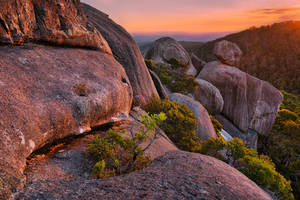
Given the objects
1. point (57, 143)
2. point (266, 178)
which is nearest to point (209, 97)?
point (266, 178)

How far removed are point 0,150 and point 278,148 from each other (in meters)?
29.7

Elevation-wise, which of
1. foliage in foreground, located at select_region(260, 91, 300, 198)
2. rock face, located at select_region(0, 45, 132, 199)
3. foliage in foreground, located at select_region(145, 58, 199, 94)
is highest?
Answer: rock face, located at select_region(0, 45, 132, 199)

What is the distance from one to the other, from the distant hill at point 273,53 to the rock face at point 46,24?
62049 millimetres

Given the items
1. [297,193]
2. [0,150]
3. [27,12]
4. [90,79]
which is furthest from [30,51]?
[297,193]

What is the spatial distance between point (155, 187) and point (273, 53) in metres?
83.2

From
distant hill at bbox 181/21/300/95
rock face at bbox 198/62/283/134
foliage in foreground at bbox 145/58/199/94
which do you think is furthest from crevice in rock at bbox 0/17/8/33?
distant hill at bbox 181/21/300/95

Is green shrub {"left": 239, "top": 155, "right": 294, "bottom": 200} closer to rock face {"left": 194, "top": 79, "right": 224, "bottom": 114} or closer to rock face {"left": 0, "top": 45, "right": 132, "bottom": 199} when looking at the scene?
rock face {"left": 0, "top": 45, "right": 132, "bottom": 199}

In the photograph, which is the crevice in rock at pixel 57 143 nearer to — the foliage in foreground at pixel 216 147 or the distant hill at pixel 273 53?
the foliage in foreground at pixel 216 147

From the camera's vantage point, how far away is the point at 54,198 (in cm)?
330

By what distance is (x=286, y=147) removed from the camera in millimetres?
23812

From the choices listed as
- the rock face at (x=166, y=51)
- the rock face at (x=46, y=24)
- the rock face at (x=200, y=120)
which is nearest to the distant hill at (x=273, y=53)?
the rock face at (x=166, y=51)

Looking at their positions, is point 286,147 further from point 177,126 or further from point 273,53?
point 273,53

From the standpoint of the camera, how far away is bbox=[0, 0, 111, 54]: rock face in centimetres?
561

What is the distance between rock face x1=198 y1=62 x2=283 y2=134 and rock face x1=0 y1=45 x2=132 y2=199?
22.9m
